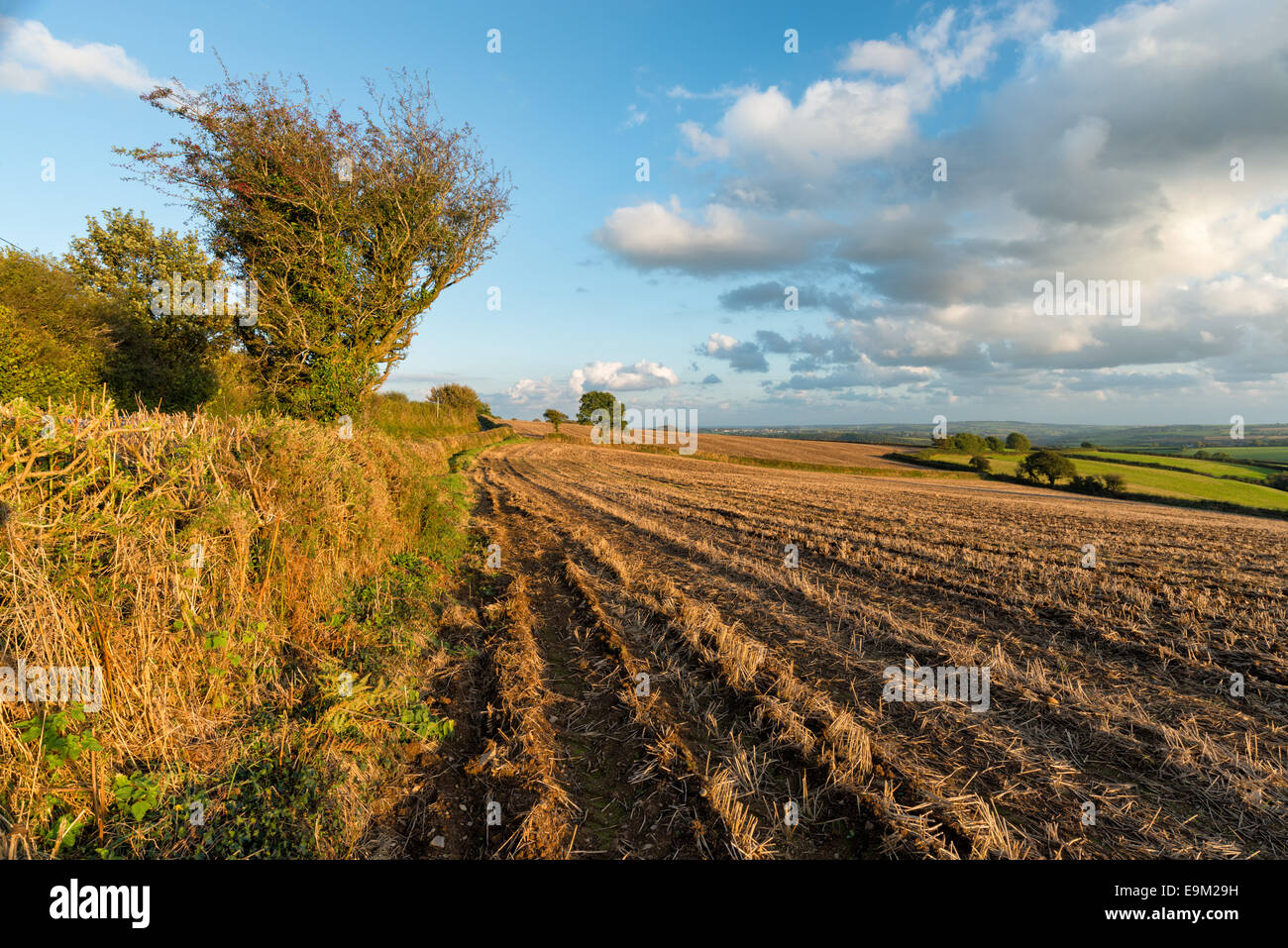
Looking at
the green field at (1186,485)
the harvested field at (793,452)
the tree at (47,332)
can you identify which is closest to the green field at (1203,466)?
the green field at (1186,485)

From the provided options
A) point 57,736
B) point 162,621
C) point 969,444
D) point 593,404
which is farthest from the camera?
point 593,404

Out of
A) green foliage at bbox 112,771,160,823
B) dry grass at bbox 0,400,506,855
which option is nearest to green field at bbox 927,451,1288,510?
dry grass at bbox 0,400,506,855

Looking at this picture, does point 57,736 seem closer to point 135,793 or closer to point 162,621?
point 135,793

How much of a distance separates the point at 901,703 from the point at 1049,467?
180 feet

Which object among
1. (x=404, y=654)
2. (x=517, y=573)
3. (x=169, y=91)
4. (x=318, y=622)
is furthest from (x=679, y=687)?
(x=169, y=91)

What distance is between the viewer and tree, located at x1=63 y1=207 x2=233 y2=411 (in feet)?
58.0

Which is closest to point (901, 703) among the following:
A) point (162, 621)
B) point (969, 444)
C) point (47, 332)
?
point (162, 621)

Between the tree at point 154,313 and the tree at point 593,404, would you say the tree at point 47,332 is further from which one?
the tree at point 593,404

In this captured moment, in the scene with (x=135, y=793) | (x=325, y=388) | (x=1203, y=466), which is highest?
(x=325, y=388)

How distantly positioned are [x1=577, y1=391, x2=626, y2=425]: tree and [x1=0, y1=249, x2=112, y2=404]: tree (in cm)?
8539

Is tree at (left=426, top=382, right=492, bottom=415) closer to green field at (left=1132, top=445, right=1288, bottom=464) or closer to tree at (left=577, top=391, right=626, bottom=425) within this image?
tree at (left=577, top=391, right=626, bottom=425)

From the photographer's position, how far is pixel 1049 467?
1817 inches

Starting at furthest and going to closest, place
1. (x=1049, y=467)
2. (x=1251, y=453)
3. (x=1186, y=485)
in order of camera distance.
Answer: (x=1251, y=453)
(x=1049, y=467)
(x=1186, y=485)
